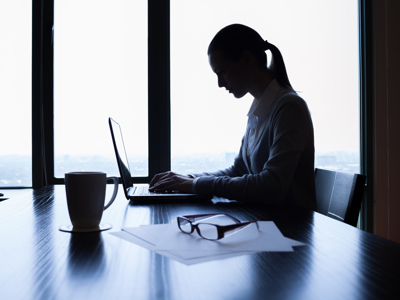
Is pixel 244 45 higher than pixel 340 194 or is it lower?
higher

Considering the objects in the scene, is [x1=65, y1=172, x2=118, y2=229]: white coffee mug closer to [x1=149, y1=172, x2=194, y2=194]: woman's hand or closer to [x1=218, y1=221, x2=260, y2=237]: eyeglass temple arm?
[x1=218, y1=221, x2=260, y2=237]: eyeglass temple arm

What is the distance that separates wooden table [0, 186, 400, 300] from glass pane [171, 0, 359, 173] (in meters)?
1.65

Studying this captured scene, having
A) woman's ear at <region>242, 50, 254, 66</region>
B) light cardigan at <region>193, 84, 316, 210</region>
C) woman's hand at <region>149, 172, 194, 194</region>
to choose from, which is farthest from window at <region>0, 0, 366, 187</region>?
woman's hand at <region>149, 172, 194, 194</region>

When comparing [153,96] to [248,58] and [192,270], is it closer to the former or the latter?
[248,58]

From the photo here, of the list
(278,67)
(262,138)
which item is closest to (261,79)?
(278,67)

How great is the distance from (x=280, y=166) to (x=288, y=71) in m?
1.50

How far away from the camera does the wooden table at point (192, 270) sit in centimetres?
38

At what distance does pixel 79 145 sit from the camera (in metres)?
2.26

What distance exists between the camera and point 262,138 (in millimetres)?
1376

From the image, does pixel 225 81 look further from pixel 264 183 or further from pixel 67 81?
pixel 67 81

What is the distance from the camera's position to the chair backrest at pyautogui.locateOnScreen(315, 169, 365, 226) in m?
1.02

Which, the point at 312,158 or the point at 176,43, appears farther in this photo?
the point at 176,43

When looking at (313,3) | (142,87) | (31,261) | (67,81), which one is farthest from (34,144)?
(313,3)

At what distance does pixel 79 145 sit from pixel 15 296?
1982 mm
